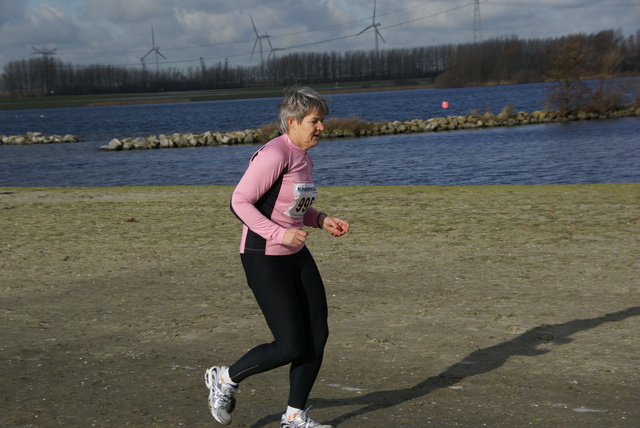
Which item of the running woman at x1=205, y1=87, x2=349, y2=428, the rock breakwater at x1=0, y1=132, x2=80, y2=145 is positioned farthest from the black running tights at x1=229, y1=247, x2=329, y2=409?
the rock breakwater at x1=0, y1=132, x2=80, y2=145

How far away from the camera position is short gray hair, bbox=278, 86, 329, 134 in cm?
363

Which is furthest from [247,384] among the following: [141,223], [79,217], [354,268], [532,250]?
[79,217]

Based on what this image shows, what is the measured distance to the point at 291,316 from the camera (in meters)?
3.69

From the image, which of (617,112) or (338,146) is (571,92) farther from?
(338,146)

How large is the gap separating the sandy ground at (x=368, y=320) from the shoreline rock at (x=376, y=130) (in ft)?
118

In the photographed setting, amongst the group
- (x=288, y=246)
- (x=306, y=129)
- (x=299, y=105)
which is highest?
(x=299, y=105)

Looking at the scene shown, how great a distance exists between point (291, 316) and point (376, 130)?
154ft

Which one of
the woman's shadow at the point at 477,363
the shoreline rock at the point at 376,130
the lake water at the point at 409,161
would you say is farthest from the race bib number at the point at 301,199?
the shoreline rock at the point at 376,130

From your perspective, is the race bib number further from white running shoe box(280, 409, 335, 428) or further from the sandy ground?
the sandy ground

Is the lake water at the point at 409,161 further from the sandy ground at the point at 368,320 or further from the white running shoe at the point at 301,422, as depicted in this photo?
the white running shoe at the point at 301,422

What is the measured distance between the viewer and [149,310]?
6.57 m

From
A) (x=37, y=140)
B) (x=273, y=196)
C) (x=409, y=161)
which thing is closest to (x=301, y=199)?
(x=273, y=196)

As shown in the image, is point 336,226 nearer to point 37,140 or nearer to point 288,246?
point 288,246

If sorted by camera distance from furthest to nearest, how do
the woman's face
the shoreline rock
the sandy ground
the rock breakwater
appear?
the rock breakwater
the shoreline rock
the sandy ground
the woman's face
